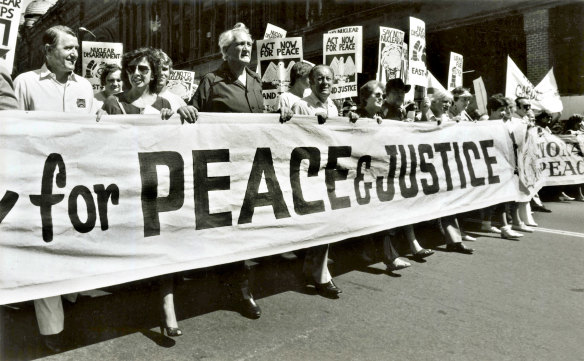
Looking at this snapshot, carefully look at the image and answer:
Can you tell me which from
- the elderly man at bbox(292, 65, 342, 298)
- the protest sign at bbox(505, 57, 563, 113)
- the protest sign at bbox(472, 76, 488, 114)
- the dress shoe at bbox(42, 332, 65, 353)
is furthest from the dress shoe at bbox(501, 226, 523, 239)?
the dress shoe at bbox(42, 332, 65, 353)

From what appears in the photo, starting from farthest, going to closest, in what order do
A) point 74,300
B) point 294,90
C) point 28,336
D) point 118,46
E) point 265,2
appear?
point 265,2
point 118,46
point 294,90
point 74,300
point 28,336

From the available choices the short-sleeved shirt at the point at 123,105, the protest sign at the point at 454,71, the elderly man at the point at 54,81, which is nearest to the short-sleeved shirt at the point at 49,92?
the elderly man at the point at 54,81

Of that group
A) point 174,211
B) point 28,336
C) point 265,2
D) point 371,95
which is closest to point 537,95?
point 371,95

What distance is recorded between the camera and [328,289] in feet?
14.9

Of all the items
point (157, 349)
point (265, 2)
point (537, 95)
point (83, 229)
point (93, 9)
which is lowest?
point (157, 349)

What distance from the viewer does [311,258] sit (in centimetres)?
475

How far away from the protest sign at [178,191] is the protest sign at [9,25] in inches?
122

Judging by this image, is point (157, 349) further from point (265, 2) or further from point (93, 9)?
point (93, 9)

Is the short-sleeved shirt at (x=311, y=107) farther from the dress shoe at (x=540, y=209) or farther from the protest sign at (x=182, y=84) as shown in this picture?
the protest sign at (x=182, y=84)

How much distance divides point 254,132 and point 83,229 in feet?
4.87

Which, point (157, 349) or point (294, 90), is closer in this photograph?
point (157, 349)

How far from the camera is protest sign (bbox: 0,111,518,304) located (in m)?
3.14

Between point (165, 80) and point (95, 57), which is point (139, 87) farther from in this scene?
point (95, 57)

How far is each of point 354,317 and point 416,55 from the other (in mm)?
6261
